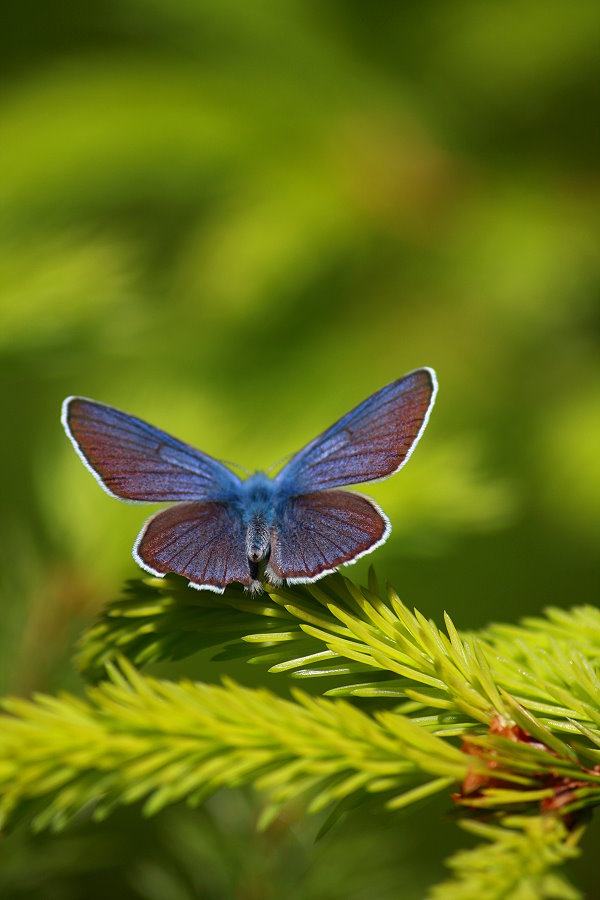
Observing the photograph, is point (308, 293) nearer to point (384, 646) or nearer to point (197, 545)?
point (197, 545)

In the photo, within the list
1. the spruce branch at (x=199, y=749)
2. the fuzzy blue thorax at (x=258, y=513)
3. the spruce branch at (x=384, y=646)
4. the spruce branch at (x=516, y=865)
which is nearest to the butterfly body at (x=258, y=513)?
the fuzzy blue thorax at (x=258, y=513)

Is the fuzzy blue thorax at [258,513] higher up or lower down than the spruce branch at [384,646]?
higher up

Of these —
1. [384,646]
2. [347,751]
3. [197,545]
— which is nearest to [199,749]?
[347,751]

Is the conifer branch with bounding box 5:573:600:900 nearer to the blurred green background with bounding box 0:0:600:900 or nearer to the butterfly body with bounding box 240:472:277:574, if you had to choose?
the butterfly body with bounding box 240:472:277:574

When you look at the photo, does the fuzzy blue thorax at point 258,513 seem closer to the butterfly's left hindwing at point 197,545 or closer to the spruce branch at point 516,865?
the butterfly's left hindwing at point 197,545

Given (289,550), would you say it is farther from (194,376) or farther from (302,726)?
(194,376)

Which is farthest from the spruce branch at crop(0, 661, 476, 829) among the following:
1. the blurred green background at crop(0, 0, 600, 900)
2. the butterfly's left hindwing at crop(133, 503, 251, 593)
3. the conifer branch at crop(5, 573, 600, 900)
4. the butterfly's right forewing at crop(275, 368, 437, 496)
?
the blurred green background at crop(0, 0, 600, 900)

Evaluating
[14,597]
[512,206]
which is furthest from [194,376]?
[512,206]
